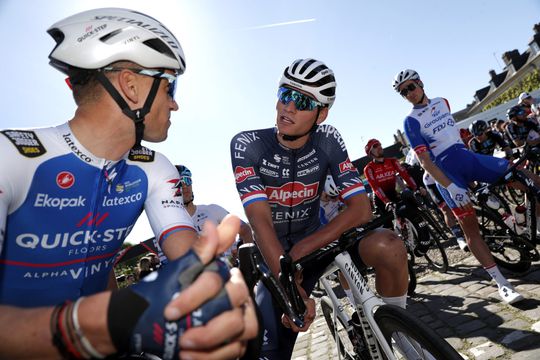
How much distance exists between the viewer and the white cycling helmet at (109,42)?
2.02m

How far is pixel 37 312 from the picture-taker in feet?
3.22

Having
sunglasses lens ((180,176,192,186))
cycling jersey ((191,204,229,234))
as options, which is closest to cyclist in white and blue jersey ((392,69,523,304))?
cycling jersey ((191,204,229,234))

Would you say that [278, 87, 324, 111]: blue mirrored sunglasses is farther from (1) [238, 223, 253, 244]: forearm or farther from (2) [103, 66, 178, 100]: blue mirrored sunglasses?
(1) [238, 223, 253, 244]: forearm

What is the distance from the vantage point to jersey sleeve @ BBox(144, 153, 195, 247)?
2.10m

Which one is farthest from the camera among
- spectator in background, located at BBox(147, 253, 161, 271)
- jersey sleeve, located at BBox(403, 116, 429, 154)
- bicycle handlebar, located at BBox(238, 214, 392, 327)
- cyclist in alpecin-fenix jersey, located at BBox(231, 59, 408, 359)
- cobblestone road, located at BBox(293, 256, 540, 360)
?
spectator in background, located at BBox(147, 253, 161, 271)

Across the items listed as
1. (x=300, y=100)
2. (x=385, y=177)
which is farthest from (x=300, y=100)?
(x=385, y=177)

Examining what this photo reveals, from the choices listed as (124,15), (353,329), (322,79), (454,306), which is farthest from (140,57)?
(454,306)

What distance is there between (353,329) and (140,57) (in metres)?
2.49

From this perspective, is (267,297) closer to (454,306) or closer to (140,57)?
(140,57)

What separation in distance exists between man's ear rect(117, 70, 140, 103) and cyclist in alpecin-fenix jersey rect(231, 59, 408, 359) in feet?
4.03

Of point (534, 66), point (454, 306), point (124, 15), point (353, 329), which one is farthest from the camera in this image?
point (534, 66)

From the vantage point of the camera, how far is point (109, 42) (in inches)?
80.7

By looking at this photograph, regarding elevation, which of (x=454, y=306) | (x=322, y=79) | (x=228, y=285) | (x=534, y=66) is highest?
(x=534, y=66)

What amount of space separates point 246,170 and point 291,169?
452 millimetres
